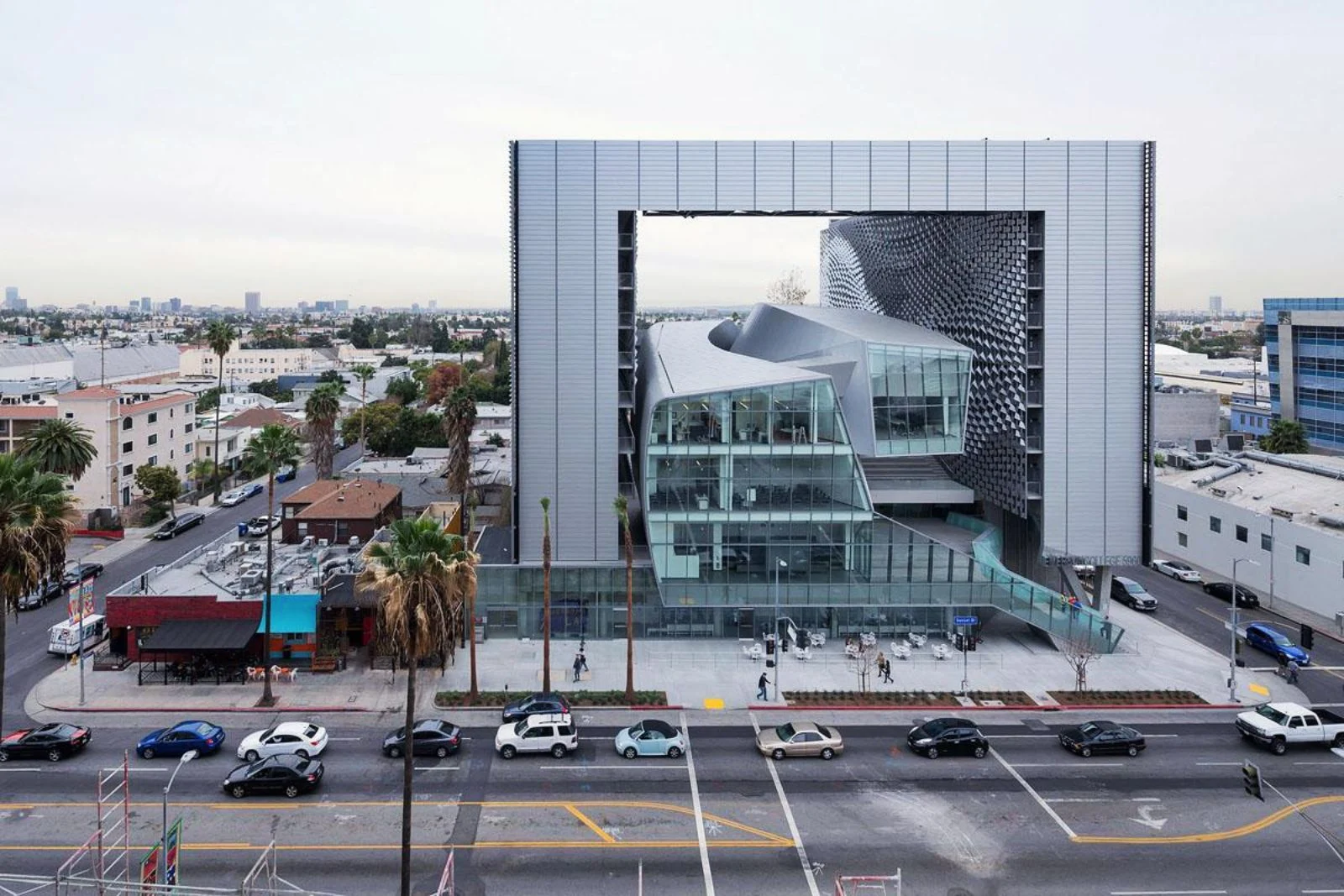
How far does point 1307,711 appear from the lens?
114 feet

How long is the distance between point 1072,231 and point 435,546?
40.9 meters

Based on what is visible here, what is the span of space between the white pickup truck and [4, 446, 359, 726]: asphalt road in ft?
163

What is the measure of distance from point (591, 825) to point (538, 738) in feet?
19.1

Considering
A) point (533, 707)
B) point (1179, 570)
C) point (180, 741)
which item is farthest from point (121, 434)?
point (1179, 570)

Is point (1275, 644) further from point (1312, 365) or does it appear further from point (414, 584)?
point (1312, 365)

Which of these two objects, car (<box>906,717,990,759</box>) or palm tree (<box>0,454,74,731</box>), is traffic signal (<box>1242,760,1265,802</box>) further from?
palm tree (<box>0,454,74,731</box>)

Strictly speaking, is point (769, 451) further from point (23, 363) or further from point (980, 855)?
point (23, 363)

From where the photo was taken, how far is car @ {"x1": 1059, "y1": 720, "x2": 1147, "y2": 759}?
3350cm

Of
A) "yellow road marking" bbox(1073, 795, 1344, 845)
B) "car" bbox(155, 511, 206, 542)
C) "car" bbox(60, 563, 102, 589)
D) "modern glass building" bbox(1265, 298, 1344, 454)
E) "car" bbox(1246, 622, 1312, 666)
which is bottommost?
"yellow road marking" bbox(1073, 795, 1344, 845)

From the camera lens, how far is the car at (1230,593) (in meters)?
54.8

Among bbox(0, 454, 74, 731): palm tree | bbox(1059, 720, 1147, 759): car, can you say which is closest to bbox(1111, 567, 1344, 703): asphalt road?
bbox(1059, 720, 1147, 759): car

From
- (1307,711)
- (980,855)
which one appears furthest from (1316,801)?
(980,855)

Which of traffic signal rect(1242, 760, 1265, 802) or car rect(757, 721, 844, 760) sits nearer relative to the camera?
traffic signal rect(1242, 760, 1265, 802)

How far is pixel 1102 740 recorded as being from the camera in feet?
110
